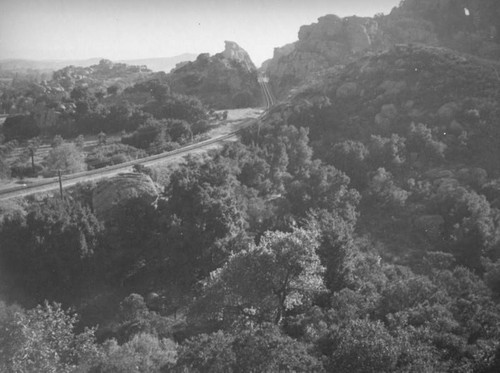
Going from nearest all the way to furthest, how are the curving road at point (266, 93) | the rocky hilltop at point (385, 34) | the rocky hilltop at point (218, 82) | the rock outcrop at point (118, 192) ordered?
the rock outcrop at point (118, 192), the rocky hilltop at point (218, 82), the curving road at point (266, 93), the rocky hilltop at point (385, 34)

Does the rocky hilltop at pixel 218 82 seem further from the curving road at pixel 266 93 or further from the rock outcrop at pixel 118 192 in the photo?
the rock outcrop at pixel 118 192

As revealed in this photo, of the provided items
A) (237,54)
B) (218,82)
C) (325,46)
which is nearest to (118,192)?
(218,82)

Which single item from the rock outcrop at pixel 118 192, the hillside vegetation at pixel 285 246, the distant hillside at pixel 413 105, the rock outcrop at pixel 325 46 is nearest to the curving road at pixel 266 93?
the rock outcrop at pixel 325 46

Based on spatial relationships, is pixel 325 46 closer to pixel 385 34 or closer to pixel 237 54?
pixel 385 34

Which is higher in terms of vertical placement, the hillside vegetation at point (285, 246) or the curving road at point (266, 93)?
the curving road at point (266, 93)

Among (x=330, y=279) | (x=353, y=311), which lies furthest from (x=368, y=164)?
(x=353, y=311)

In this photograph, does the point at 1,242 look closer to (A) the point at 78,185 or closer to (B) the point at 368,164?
(A) the point at 78,185

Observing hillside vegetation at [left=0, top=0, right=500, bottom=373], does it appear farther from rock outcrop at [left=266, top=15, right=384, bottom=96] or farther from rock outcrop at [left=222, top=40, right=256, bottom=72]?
rock outcrop at [left=222, top=40, right=256, bottom=72]

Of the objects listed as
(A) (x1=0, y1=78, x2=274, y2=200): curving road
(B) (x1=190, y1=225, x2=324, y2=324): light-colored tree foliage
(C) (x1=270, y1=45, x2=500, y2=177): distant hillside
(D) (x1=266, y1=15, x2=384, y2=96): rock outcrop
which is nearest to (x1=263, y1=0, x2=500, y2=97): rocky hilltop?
(D) (x1=266, y1=15, x2=384, y2=96): rock outcrop
